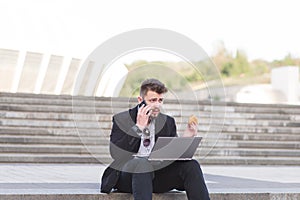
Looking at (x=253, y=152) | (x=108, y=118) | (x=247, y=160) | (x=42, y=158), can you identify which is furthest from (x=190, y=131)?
(x=108, y=118)

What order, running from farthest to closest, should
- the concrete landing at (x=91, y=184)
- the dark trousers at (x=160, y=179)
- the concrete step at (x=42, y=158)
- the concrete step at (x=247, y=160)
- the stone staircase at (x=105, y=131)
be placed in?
the concrete step at (x=247, y=160) < the stone staircase at (x=105, y=131) < the concrete step at (x=42, y=158) < the concrete landing at (x=91, y=184) < the dark trousers at (x=160, y=179)

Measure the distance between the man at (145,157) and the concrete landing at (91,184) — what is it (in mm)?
206

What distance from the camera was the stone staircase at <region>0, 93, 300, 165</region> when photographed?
1049 cm

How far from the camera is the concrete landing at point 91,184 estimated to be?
536cm

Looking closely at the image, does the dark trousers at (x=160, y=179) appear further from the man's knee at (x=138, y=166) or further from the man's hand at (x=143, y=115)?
the man's hand at (x=143, y=115)

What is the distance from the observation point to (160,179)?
5266 mm

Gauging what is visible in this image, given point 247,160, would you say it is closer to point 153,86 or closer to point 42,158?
point 42,158

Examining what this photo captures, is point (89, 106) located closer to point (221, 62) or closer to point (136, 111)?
point (136, 111)

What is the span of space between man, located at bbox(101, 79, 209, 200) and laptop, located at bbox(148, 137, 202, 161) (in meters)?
0.08

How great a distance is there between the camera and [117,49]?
4.94 metres

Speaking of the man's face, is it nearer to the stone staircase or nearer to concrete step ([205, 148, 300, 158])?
the stone staircase

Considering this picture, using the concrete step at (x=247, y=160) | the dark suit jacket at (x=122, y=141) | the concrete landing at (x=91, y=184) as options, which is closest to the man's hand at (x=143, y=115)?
the dark suit jacket at (x=122, y=141)

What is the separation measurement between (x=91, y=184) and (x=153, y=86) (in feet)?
5.75

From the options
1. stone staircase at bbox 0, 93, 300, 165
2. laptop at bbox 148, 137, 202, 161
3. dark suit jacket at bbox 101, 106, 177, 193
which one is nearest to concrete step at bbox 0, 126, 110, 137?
stone staircase at bbox 0, 93, 300, 165
